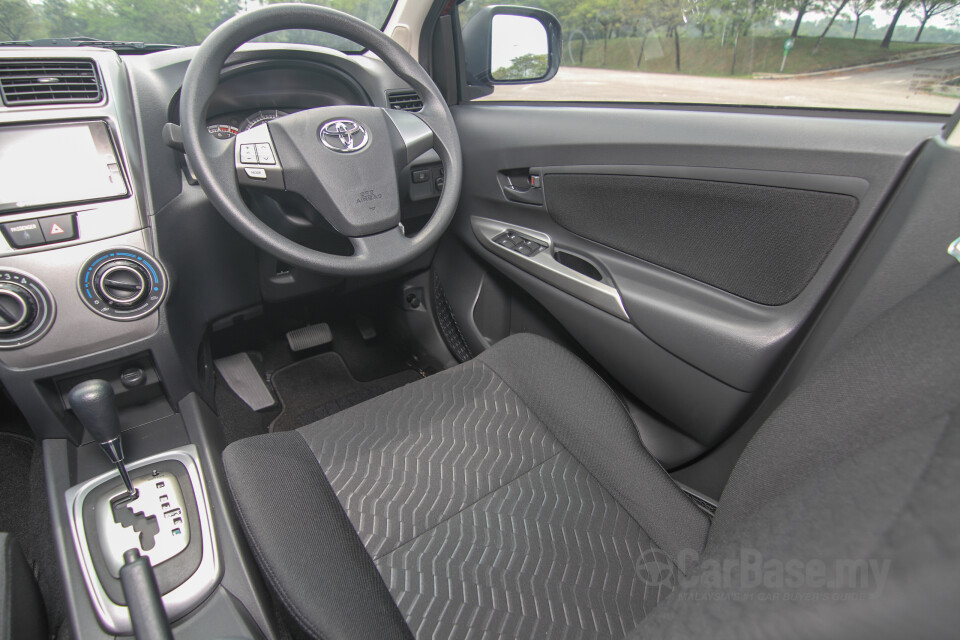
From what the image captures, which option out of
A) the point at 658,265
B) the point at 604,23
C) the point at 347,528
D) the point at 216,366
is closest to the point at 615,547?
the point at 347,528

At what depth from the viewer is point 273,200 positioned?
1.29m

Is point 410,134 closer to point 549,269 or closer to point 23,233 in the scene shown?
point 549,269

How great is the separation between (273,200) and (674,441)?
108 centimetres

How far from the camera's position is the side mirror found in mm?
1469

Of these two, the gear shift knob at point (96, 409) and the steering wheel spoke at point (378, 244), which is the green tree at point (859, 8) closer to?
the steering wheel spoke at point (378, 244)

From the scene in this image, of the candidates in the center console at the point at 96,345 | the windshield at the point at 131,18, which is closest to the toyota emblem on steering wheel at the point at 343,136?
the windshield at the point at 131,18

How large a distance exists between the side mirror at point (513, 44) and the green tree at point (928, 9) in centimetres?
77

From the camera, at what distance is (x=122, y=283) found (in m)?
1.04

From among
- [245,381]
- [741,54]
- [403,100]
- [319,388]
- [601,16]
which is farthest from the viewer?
[319,388]

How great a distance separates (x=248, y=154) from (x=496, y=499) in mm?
790

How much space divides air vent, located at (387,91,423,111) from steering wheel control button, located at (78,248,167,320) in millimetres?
699

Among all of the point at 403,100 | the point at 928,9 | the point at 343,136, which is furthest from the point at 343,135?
the point at 928,9

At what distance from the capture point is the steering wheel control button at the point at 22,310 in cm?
95

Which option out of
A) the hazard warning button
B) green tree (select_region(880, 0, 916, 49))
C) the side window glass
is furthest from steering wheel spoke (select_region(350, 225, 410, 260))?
green tree (select_region(880, 0, 916, 49))
